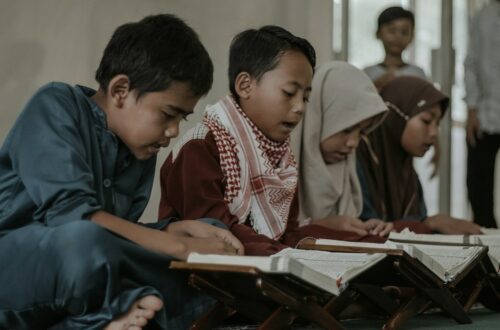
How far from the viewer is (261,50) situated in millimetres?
3213

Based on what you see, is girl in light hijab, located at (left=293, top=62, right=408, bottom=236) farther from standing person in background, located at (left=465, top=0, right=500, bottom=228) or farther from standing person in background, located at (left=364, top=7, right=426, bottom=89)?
standing person in background, located at (left=465, top=0, right=500, bottom=228)

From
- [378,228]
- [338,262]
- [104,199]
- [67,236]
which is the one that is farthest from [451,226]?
[67,236]

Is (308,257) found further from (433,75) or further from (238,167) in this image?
(433,75)

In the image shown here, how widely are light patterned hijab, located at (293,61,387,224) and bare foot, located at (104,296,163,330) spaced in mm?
1783

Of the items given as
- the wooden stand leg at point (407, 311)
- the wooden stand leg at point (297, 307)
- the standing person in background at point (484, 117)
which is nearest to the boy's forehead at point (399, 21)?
the standing person in background at point (484, 117)

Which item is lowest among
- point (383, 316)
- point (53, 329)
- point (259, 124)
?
point (383, 316)

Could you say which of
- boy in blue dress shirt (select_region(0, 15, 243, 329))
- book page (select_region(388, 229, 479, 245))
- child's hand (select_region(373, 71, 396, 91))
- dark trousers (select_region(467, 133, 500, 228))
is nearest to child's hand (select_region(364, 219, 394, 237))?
book page (select_region(388, 229, 479, 245))

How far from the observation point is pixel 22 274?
2092 mm

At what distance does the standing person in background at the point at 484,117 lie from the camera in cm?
513

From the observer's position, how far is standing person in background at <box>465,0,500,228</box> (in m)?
5.13

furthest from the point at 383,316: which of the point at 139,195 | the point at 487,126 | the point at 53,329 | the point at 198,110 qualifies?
the point at 487,126

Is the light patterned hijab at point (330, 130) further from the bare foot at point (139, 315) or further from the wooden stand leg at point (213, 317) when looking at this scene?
the bare foot at point (139, 315)

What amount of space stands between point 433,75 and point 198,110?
3028 millimetres

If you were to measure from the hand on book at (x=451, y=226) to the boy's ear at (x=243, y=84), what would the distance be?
3.75 feet
